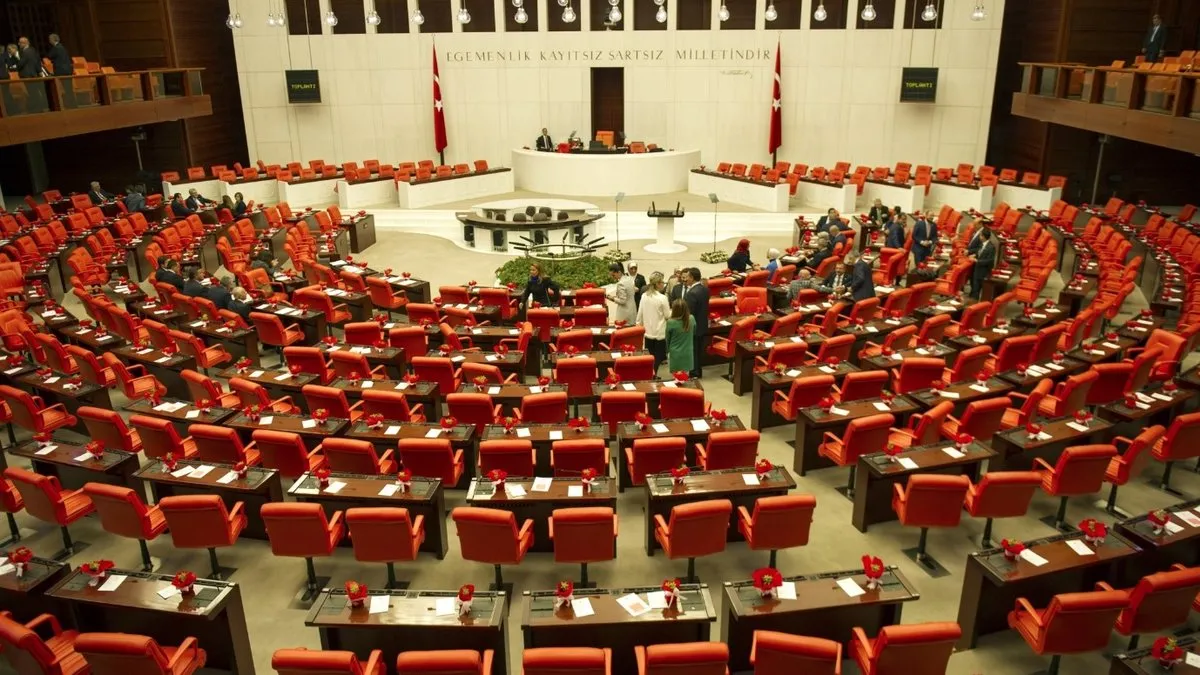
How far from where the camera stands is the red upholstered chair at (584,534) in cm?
650

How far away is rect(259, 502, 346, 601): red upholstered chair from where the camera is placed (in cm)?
659

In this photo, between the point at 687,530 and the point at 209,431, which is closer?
the point at 687,530

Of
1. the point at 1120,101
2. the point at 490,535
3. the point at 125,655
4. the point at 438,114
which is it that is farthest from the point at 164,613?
the point at 438,114

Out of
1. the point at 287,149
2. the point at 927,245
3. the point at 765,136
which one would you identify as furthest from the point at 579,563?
the point at 287,149

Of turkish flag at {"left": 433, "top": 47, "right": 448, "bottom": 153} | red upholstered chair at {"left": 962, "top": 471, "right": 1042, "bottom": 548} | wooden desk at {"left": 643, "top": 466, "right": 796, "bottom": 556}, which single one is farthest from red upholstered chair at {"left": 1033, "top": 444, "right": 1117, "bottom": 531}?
turkish flag at {"left": 433, "top": 47, "right": 448, "bottom": 153}

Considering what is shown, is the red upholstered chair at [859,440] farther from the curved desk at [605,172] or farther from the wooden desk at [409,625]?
the curved desk at [605,172]

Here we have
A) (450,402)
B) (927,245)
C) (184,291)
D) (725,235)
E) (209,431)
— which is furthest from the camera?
(725,235)

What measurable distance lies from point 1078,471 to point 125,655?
307 inches

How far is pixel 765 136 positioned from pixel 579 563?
72.6ft

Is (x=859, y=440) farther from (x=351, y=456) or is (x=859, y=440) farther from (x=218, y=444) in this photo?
(x=218, y=444)

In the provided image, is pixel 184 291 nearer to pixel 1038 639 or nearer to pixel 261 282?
pixel 261 282

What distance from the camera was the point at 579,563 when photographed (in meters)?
7.22

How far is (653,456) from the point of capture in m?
7.88

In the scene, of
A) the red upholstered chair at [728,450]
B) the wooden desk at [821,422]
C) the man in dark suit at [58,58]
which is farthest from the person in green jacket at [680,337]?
the man in dark suit at [58,58]
